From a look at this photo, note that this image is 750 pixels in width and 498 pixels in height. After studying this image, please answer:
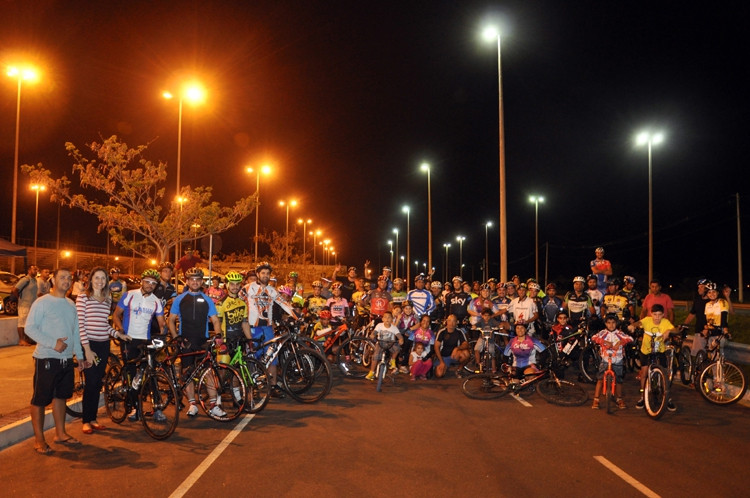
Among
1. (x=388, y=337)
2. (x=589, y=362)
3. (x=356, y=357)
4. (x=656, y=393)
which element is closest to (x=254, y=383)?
(x=388, y=337)

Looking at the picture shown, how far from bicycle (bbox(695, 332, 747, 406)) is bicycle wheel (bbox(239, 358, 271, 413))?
7033mm

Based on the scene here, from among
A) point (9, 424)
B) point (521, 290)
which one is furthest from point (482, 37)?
point (9, 424)

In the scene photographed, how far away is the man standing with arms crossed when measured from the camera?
6.56 meters

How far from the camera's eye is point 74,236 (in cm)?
7294

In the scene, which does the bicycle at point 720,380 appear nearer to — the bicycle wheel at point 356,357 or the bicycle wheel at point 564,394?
the bicycle wheel at point 564,394

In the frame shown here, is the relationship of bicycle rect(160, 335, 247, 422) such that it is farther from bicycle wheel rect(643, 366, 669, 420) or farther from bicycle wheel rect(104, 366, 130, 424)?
bicycle wheel rect(643, 366, 669, 420)

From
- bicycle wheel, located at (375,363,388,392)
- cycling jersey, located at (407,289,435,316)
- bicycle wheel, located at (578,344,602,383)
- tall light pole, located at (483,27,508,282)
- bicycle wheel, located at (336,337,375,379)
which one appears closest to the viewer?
bicycle wheel, located at (375,363,388,392)

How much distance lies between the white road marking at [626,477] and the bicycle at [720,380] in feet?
13.9

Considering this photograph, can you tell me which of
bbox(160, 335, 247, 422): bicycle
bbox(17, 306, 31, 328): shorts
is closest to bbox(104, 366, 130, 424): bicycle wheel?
bbox(160, 335, 247, 422): bicycle

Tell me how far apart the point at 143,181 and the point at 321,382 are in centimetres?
1139

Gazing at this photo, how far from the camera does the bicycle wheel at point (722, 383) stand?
9.25 meters

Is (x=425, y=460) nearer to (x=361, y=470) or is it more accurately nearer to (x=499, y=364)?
(x=361, y=470)

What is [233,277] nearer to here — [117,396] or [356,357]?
[117,396]

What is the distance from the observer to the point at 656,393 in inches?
337
